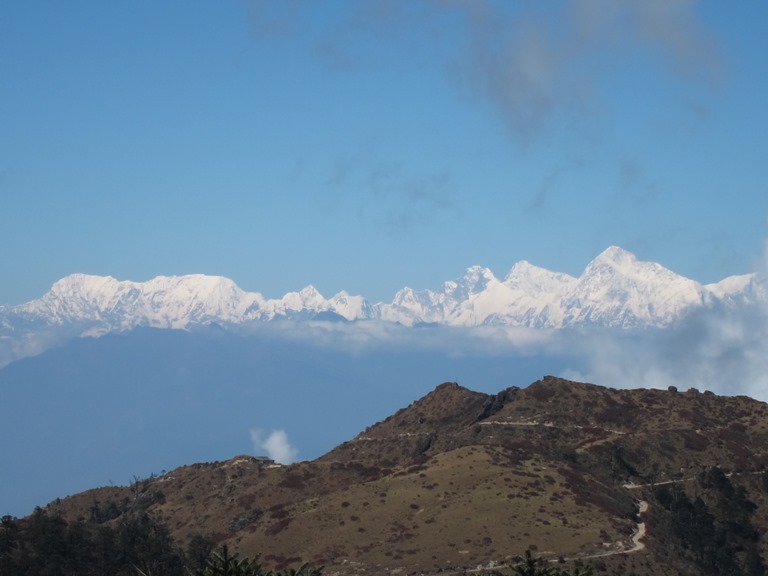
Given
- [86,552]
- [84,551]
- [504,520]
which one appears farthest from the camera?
[504,520]

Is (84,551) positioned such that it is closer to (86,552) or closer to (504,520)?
(86,552)

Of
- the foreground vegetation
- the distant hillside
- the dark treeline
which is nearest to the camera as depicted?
the foreground vegetation

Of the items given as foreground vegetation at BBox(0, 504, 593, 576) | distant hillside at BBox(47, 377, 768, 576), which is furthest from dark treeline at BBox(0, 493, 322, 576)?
distant hillside at BBox(47, 377, 768, 576)

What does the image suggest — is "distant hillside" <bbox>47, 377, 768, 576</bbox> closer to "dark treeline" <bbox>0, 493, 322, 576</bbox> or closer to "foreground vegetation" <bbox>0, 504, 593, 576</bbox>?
"foreground vegetation" <bbox>0, 504, 593, 576</bbox>

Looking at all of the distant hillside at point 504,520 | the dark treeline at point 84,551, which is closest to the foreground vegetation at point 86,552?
the dark treeline at point 84,551

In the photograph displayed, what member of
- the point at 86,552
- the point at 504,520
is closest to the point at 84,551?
the point at 86,552

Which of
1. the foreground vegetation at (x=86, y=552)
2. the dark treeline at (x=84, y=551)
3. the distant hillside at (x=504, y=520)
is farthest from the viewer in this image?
the distant hillside at (x=504, y=520)

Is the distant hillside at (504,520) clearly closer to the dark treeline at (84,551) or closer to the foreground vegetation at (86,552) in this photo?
the foreground vegetation at (86,552)

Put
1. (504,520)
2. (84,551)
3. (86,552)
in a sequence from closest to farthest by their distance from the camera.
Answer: (84,551), (86,552), (504,520)

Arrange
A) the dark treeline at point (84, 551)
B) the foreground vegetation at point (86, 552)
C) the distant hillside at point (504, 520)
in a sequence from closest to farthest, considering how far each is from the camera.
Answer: the foreground vegetation at point (86, 552) < the dark treeline at point (84, 551) < the distant hillside at point (504, 520)

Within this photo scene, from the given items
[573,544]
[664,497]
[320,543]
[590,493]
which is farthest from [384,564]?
[664,497]

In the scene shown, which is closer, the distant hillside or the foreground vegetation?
the foreground vegetation

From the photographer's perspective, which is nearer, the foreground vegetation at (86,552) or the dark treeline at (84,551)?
the foreground vegetation at (86,552)

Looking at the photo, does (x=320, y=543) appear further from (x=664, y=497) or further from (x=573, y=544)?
(x=664, y=497)
